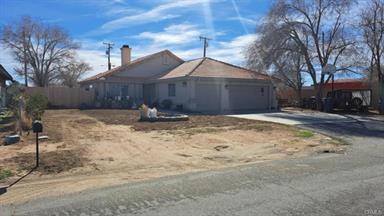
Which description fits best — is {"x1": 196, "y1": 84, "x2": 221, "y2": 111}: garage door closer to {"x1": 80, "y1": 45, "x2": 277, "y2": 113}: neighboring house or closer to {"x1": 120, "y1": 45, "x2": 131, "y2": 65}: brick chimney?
{"x1": 80, "y1": 45, "x2": 277, "y2": 113}: neighboring house

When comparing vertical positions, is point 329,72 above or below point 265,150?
above

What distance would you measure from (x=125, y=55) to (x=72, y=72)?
23.0 meters

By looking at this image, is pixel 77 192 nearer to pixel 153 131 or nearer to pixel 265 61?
pixel 153 131

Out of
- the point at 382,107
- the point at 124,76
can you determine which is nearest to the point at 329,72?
the point at 382,107

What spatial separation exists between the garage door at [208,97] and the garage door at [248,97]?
1.23 m

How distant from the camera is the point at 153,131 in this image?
14.8 meters

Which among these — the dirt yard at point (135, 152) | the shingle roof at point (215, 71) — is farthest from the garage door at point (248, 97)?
the dirt yard at point (135, 152)

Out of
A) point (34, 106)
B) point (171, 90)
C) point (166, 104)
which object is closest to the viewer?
point (34, 106)

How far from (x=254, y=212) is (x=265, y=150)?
5934mm

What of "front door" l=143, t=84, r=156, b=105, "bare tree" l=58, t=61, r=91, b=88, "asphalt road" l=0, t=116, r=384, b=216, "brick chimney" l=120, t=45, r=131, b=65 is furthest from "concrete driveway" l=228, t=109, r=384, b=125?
"bare tree" l=58, t=61, r=91, b=88

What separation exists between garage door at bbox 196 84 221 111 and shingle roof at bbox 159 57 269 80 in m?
0.87

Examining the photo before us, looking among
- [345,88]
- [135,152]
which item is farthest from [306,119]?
[345,88]

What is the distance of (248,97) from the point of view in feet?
98.5

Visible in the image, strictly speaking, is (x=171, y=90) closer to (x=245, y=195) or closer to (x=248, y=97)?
(x=248, y=97)
